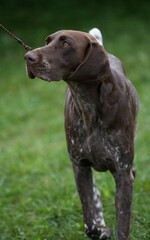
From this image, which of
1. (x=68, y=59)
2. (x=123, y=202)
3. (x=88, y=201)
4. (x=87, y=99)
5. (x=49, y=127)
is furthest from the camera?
(x=49, y=127)

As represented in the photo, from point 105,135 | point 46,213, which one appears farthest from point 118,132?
point 46,213

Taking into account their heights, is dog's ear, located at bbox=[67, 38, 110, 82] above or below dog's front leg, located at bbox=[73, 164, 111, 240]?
above

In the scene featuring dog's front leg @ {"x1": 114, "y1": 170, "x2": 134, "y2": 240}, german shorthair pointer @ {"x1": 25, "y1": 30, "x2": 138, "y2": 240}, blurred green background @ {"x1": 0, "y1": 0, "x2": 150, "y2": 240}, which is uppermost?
german shorthair pointer @ {"x1": 25, "y1": 30, "x2": 138, "y2": 240}

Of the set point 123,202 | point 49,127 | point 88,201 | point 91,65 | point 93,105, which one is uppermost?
point 91,65

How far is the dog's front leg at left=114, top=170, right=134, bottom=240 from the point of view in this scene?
145 inches

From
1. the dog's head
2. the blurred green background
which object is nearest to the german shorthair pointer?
the dog's head

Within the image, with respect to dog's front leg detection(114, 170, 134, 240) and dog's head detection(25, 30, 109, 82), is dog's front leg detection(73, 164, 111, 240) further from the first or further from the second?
dog's head detection(25, 30, 109, 82)

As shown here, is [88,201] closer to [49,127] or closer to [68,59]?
[68,59]

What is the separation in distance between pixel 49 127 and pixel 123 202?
16.0ft

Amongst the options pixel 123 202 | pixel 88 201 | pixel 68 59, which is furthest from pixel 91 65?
pixel 88 201

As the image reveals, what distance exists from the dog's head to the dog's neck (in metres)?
0.18

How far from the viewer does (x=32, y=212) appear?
5184mm

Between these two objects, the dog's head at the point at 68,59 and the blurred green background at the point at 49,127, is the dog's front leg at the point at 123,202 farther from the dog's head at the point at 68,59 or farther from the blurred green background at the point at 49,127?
the dog's head at the point at 68,59

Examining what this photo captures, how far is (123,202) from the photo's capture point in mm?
3674
